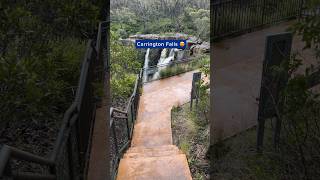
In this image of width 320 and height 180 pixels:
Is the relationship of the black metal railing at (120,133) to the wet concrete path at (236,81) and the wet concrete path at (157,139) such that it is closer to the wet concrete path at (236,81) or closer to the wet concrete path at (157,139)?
the wet concrete path at (157,139)

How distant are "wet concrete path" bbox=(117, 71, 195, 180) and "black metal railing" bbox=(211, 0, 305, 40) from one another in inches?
92.5

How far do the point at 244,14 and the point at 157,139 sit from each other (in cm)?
442

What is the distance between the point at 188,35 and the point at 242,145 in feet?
61.9

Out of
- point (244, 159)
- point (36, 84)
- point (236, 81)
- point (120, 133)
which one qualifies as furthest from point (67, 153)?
point (120, 133)

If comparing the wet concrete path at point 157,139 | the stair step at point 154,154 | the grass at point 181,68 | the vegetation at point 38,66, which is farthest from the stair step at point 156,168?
the grass at point 181,68

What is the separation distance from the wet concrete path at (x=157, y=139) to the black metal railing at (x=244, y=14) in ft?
7.71

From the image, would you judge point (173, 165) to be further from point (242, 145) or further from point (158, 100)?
point (158, 100)

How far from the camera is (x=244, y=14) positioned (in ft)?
37.4

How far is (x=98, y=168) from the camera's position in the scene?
4691 millimetres

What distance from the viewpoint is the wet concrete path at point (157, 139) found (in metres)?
6.05

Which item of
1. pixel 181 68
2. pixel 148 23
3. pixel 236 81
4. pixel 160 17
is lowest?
pixel 181 68

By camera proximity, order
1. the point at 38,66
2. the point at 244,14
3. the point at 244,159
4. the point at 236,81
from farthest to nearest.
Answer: the point at 244,14
the point at 236,81
the point at 244,159
the point at 38,66

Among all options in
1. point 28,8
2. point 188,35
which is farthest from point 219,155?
point 188,35

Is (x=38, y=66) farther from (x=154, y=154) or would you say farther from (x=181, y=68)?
(x=181, y=68)
